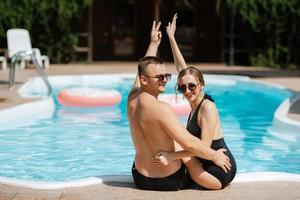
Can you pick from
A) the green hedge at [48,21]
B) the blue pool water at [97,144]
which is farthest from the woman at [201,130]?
the green hedge at [48,21]

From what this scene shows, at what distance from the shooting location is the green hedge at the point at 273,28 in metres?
19.1

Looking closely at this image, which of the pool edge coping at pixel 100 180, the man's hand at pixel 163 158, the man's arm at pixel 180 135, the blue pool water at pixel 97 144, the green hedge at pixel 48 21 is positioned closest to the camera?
the man's arm at pixel 180 135

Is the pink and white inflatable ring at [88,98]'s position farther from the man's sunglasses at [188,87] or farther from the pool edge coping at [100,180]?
the man's sunglasses at [188,87]

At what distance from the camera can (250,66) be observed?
20.0 meters

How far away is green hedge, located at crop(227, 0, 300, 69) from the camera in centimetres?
1909

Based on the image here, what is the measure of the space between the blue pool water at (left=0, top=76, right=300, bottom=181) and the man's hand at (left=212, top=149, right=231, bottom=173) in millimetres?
2400

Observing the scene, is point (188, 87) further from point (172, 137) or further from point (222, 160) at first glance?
point (222, 160)

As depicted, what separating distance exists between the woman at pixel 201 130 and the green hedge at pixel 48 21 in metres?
14.8

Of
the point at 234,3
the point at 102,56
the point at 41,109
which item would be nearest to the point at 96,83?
the point at 41,109

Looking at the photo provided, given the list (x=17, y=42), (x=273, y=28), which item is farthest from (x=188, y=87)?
(x=273, y=28)

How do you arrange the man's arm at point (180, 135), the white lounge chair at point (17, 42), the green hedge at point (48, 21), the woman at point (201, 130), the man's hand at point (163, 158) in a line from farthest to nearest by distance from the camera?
the green hedge at point (48, 21) → the white lounge chair at point (17, 42) → the woman at point (201, 130) → the man's hand at point (163, 158) → the man's arm at point (180, 135)

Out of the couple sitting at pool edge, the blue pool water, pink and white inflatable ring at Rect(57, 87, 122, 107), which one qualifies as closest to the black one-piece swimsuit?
the couple sitting at pool edge

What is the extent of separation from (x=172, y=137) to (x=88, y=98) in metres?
6.86

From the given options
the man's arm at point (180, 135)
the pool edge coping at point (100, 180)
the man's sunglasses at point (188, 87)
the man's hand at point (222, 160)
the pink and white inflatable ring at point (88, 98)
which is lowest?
the pink and white inflatable ring at point (88, 98)
